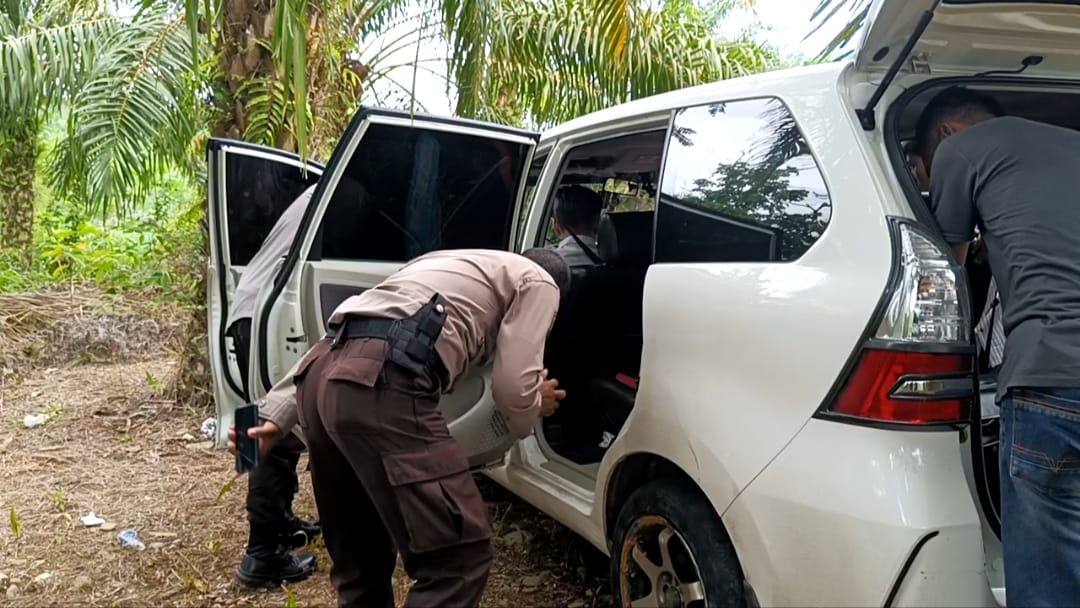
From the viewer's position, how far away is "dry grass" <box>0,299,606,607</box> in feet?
10.7

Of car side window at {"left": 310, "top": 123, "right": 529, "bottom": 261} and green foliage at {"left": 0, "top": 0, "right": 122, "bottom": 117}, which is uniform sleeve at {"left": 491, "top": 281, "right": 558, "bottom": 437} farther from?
green foliage at {"left": 0, "top": 0, "right": 122, "bottom": 117}

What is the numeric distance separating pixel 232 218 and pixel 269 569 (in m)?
1.51

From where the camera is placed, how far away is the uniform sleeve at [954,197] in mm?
1900

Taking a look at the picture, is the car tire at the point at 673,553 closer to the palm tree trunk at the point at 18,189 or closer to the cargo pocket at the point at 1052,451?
the cargo pocket at the point at 1052,451

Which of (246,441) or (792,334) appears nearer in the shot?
(792,334)

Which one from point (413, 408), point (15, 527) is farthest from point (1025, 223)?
point (15, 527)

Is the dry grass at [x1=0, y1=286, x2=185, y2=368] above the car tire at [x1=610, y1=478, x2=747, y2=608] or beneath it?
beneath

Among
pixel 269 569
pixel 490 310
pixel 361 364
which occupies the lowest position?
pixel 269 569

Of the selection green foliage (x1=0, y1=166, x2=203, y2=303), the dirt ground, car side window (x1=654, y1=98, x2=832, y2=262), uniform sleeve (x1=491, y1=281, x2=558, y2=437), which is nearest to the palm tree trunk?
green foliage (x1=0, y1=166, x2=203, y2=303)

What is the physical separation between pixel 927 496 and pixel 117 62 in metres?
6.59

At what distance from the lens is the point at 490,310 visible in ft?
7.69

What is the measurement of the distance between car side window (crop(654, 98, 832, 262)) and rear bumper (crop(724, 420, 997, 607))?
0.51m

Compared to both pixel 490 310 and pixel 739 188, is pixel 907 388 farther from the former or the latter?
pixel 490 310

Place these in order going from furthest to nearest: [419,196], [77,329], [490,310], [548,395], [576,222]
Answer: [77,329] < [576,222] < [419,196] < [548,395] < [490,310]
